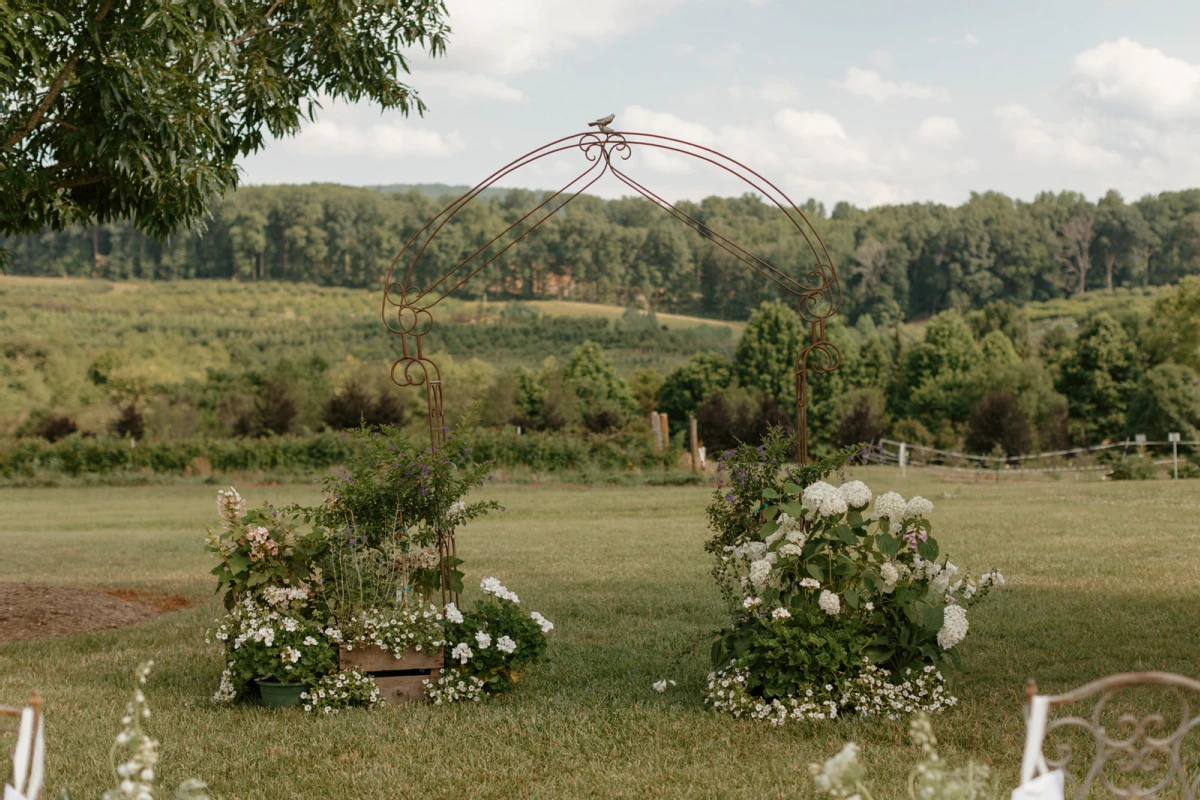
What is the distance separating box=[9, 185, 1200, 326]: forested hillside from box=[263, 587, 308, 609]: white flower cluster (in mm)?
57778

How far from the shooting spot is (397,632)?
4.98 metres

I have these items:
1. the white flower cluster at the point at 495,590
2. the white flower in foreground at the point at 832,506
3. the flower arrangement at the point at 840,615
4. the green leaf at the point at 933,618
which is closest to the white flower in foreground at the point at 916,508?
the flower arrangement at the point at 840,615

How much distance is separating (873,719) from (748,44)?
18838 mm

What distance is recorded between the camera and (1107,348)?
3956 centimetres

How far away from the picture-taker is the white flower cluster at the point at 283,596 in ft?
16.5

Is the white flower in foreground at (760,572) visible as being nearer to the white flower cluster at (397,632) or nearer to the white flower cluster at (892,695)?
the white flower cluster at (892,695)

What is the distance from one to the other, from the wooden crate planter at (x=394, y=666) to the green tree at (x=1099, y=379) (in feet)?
128

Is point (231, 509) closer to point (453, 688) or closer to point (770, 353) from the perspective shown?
point (453, 688)

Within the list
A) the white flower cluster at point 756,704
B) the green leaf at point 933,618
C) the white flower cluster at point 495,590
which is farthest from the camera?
the white flower cluster at point 495,590

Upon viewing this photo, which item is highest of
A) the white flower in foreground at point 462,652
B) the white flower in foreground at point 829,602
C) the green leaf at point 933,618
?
the white flower in foreground at point 829,602

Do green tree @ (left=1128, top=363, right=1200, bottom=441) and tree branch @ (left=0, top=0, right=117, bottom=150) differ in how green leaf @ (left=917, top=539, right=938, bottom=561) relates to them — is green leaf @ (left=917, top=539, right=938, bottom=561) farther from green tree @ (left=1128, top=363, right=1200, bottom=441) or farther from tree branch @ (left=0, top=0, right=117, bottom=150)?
green tree @ (left=1128, top=363, right=1200, bottom=441)

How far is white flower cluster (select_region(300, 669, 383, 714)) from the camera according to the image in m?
4.84

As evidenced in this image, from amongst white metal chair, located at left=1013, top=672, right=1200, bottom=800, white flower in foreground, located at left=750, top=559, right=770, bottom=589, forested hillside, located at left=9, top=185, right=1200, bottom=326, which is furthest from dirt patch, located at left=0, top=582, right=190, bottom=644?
forested hillside, located at left=9, top=185, right=1200, bottom=326

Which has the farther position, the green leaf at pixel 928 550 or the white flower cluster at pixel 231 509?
the white flower cluster at pixel 231 509
